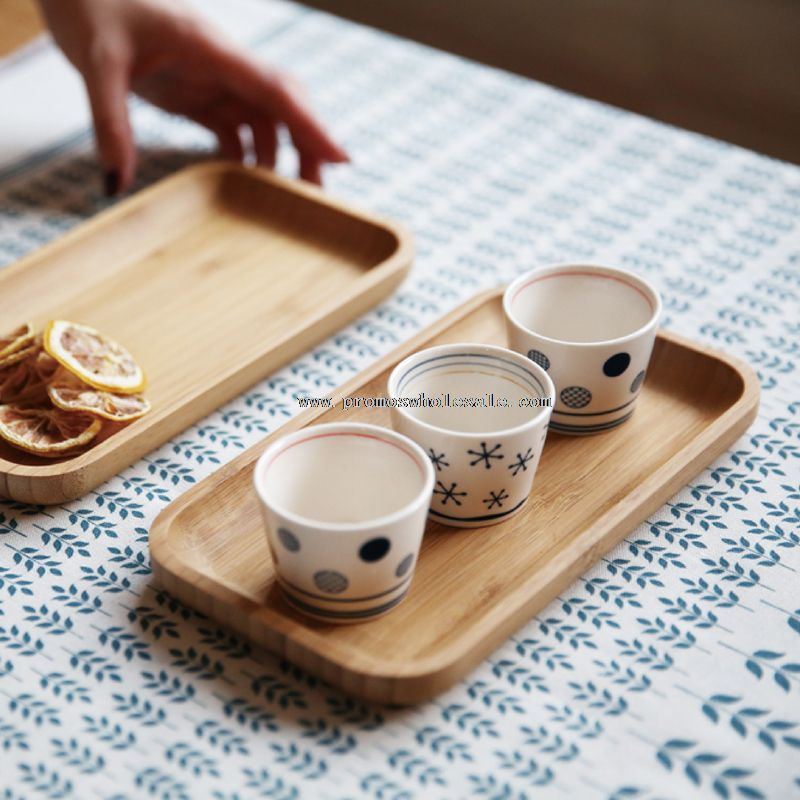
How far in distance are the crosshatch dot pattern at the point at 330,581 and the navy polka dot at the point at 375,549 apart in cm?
2

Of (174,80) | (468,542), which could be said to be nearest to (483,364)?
(468,542)

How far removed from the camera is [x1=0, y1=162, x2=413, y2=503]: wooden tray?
101 cm

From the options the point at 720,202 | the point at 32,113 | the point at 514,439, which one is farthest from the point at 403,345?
the point at 32,113

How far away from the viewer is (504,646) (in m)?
0.74

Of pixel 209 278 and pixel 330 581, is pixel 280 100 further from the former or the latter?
pixel 330 581

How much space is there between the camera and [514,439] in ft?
2.48

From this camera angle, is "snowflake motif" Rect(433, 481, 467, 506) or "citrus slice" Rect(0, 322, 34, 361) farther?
"citrus slice" Rect(0, 322, 34, 361)

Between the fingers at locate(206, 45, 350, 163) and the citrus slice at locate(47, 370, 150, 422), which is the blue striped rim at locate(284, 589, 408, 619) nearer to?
the citrus slice at locate(47, 370, 150, 422)

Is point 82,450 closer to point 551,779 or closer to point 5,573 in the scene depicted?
point 5,573

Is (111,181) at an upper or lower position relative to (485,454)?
lower

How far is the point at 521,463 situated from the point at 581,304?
21 centimetres

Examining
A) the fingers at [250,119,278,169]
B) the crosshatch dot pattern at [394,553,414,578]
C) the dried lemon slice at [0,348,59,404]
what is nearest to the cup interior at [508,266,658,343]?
the crosshatch dot pattern at [394,553,414,578]

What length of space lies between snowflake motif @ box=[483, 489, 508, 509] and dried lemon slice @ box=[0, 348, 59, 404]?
374mm

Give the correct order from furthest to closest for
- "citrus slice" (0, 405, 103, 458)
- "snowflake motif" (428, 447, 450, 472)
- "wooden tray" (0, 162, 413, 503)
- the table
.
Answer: "wooden tray" (0, 162, 413, 503) → "citrus slice" (0, 405, 103, 458) → "snowflake motif" (428, 447, 450, 472) → the table
